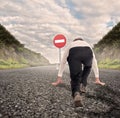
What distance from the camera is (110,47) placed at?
56.8m

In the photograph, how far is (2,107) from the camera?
7367 mm

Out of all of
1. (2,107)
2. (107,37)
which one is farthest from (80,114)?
(107,37)

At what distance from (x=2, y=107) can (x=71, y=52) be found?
2751 mm

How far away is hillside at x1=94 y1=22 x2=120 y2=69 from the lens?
5188cm

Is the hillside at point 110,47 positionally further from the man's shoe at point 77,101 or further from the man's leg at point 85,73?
the man's shoe at point 77,101

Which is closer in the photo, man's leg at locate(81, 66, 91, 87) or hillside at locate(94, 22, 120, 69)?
man's leg at locate(81, 66, 91, 87)

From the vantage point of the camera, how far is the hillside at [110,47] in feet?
170

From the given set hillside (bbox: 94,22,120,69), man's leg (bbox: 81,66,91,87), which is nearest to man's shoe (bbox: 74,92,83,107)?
man's leg (bbox: 81,66,91,87)

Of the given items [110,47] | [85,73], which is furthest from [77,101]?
[110,47]

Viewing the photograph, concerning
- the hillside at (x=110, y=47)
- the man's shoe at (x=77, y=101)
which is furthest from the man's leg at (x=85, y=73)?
the hillside at (x=110, y=47)

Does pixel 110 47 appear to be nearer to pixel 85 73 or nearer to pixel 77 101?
pixel 85 73

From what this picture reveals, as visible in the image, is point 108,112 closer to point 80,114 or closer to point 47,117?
point 80,114

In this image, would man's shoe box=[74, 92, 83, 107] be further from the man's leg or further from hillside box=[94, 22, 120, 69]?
hillside box=[94, 22, 120, 69]

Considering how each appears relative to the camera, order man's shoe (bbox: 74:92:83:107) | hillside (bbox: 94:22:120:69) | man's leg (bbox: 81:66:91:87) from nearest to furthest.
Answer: man's shoe (bbox: 74:92:83:107) → man's leg (bbox: 81:66:91:87) → hillside (bbox: 94:22:120:69)
